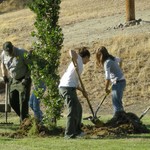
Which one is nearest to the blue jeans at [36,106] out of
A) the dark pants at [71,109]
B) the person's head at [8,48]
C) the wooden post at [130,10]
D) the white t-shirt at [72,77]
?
the person's head at [8,48]

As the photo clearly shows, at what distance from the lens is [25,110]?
14656 mm

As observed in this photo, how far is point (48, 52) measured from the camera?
13688mm

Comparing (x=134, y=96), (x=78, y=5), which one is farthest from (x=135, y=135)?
(x=78, y=5)

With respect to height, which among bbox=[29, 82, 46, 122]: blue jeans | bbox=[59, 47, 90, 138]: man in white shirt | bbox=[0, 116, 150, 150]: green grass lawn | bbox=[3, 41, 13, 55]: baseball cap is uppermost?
bbox=[3, 41, 13, 55]: baseball cap

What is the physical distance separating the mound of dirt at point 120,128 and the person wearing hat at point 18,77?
4.94 feet

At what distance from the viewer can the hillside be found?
2309 centimetres

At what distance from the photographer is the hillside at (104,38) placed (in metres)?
23.1

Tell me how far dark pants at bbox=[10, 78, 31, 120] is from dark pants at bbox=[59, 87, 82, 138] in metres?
1.90

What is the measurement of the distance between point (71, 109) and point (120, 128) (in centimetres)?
125

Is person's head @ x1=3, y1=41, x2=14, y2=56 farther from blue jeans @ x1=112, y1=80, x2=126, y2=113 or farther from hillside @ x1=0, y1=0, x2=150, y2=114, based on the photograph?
hillside @ x1=0, y1=0, x2=150, y2=114

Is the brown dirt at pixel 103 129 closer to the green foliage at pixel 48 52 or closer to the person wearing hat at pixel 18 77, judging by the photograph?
the green foliage at pixel 48 52

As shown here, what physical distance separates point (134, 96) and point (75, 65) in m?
10.3

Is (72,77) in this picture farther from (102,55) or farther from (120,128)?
(102,55)

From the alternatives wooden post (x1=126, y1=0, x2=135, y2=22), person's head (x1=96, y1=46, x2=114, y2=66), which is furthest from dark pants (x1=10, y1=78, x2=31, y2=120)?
wooden post (x1=126, y1=0, x2=135, y2=22)
